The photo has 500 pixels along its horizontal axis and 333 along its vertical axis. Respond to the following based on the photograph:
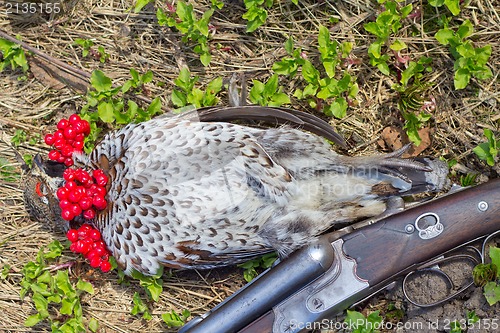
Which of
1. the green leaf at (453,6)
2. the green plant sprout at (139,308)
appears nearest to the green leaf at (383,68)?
the green leaf at (453,6)

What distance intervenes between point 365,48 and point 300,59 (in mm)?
507

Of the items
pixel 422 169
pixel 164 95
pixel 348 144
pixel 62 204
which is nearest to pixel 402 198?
pixel 422 169

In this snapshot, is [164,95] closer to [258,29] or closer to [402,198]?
[258,29]

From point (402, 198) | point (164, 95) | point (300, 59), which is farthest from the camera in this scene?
point (164, 95)

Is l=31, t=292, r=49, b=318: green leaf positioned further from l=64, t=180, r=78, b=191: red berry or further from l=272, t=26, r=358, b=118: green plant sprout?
l=272, t=26, r=358, b=118: green plant sprout

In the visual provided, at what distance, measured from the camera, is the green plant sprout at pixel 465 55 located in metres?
3.79

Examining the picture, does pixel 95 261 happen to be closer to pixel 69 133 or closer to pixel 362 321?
pixel 69 133

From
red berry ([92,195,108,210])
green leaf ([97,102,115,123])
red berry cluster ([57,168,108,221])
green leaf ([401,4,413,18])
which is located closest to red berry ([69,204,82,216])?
red berry cluster ([57,168,108,221])

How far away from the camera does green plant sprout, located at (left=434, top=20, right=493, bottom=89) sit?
379 centimetres

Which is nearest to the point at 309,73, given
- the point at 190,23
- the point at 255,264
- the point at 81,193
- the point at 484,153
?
the point at 190,23

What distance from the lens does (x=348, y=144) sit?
4102 mm

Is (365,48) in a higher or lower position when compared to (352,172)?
higher

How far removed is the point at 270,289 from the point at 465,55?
2.06 metres

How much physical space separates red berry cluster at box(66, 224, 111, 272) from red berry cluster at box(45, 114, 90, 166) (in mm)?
491
